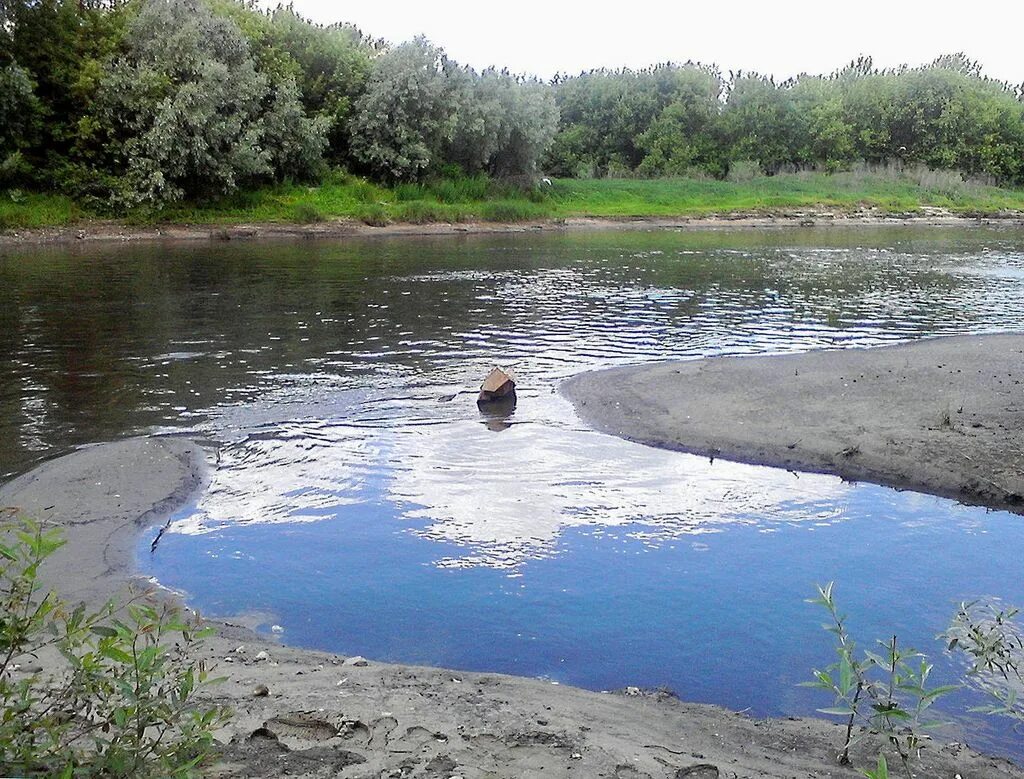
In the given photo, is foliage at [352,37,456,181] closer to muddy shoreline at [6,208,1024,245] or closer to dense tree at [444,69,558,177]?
dense tree at [444,69,558,177]

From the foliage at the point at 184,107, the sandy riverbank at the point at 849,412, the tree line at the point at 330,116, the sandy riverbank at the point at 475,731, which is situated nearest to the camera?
the sandy riverbank at the point at 475,731

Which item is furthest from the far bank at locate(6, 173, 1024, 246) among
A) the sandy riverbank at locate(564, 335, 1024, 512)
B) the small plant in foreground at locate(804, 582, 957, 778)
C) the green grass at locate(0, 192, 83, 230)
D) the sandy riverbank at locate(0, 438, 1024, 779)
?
the small plant in foreground at locate(804, 582, 957, 778)

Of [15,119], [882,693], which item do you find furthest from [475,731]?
[15,119]

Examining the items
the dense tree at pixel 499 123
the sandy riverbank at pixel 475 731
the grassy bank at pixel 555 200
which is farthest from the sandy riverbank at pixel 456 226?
the sandy riverbank at pixel 475 731

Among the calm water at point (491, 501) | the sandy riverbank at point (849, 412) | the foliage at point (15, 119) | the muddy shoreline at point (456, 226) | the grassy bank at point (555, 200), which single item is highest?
the foliage at point (15, 119)

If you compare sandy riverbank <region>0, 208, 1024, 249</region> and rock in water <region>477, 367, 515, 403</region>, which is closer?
rock in water <region>477, 367, 515, 403</region>

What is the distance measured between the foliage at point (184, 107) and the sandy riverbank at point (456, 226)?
6.84 ft

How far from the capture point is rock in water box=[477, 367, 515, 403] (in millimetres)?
13516

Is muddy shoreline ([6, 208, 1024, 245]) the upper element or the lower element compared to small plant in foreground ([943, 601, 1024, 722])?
upper

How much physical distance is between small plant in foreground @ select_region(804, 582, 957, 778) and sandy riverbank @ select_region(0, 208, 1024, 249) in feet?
134

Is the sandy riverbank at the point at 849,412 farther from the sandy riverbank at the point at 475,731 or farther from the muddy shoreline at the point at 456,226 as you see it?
the muddy shoreline at the point at 456,226

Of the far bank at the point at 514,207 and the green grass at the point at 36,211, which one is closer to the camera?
the green grass at the point at 36,211

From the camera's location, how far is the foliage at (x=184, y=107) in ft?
144

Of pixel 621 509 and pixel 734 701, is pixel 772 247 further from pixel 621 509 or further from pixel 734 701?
pixel 734 701
